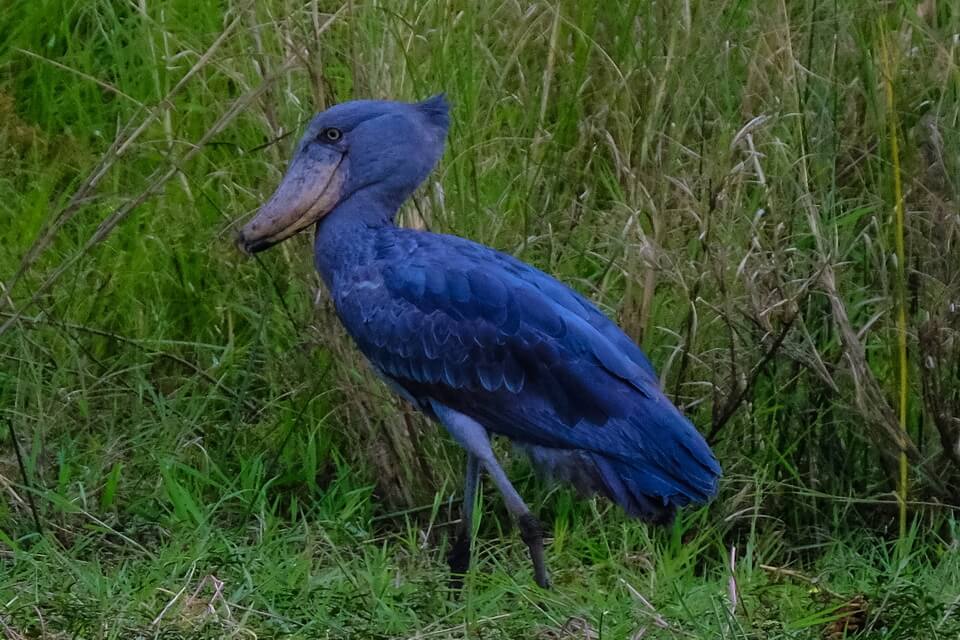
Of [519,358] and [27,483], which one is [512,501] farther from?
[27,483]

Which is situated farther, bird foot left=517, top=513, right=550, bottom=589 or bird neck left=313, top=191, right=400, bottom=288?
bird neck left=313, top=191, right=400, bottom=288

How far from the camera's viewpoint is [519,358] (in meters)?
4.23

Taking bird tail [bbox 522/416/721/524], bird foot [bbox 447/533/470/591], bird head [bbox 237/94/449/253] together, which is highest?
bird head [bbox 237/94/449/253]

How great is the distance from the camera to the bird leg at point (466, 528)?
4320mm

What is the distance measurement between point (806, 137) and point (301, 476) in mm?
1631

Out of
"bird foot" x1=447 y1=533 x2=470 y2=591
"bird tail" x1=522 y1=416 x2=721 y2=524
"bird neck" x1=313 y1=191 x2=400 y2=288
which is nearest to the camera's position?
"bird tail" x1=522 y1=416 x2=721 y2=524

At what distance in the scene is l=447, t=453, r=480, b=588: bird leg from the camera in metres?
4.32

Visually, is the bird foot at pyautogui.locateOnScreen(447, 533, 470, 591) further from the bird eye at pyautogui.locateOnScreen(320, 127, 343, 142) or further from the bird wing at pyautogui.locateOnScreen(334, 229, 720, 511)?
the bird eye at pyautogui.locateOnScreen(320, 127, 343, 142)

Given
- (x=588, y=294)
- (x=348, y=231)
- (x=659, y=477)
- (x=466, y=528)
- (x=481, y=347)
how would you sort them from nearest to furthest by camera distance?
(x=659, y=477), (x=481, y=347), (x=466, y=528), (x=348, y=231), (x=588, y=294)

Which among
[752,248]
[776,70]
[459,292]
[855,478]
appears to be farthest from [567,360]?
[776,70]

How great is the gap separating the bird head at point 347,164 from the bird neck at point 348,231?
2 cm

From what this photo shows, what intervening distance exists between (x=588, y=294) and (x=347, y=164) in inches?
36.0

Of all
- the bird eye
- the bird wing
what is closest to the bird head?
the bird eye

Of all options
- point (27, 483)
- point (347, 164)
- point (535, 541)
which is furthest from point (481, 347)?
point (27, 483)
